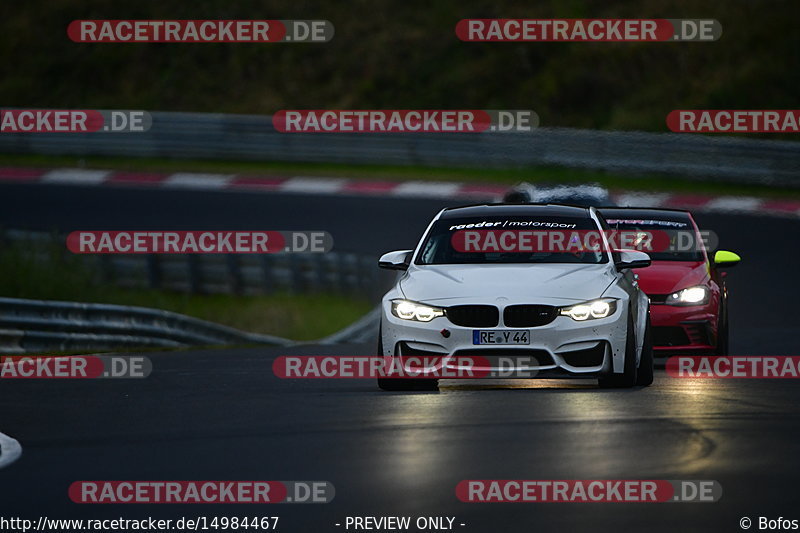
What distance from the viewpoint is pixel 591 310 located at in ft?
39.2

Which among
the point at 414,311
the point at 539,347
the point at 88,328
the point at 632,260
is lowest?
the point at 539,347

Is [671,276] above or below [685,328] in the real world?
above

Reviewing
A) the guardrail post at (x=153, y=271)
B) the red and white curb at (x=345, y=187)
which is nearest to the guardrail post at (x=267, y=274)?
the guardrail post at (x=153, y=271)

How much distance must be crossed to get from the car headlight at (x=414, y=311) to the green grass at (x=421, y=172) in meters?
18.2

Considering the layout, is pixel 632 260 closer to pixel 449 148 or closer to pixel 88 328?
pixel 88 328

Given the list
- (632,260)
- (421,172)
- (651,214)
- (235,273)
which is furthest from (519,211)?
(421,172)

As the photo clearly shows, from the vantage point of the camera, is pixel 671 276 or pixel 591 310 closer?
pixel 591 310

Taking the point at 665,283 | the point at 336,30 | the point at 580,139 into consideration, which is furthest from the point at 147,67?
the point at 665,283

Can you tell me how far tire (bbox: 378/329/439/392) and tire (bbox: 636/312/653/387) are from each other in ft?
4.80

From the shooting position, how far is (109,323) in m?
18.0

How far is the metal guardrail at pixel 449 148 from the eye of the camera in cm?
3125

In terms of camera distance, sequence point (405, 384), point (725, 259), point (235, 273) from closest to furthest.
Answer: point (405, 384)
point (725, 259)
point (235, 273)

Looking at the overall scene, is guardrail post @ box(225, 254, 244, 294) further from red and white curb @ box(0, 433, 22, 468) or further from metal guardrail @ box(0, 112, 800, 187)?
red and white curb @ box(0, 433, 22, 468)

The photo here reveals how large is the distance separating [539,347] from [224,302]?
1391 cm
